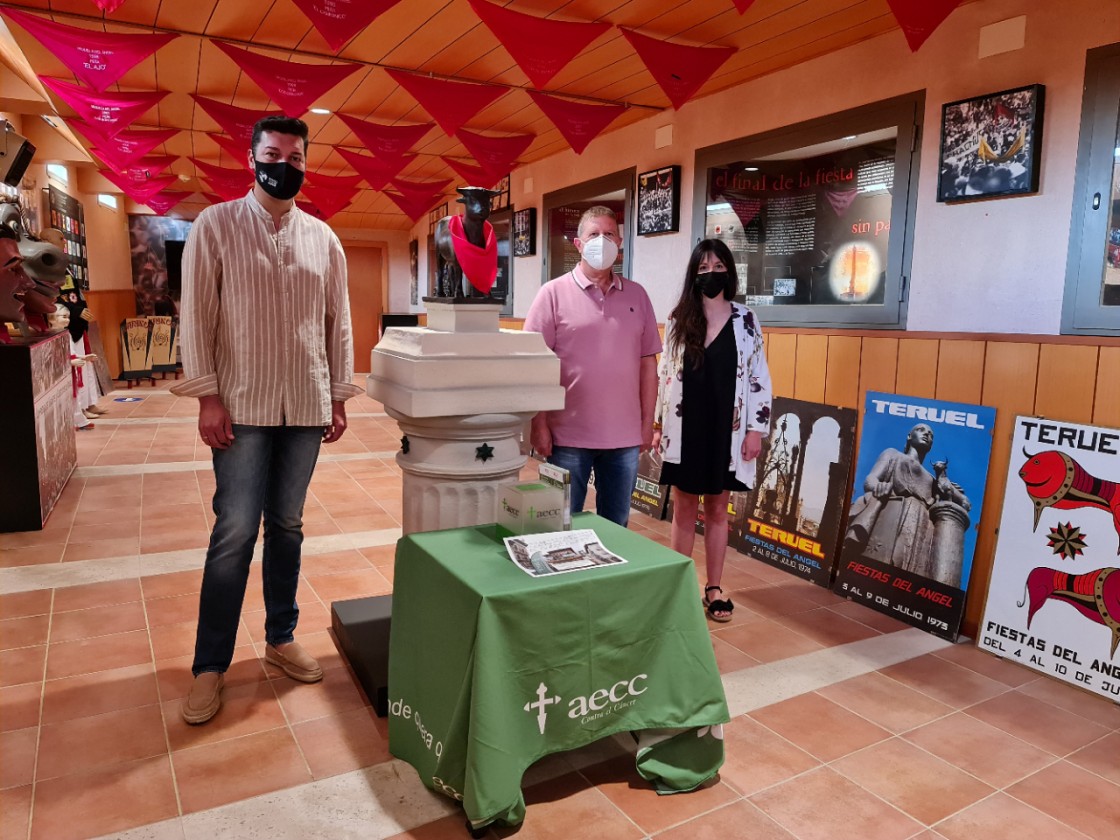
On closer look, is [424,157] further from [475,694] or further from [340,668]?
[475,694]

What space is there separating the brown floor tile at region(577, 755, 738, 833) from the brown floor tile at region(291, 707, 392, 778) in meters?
0.61

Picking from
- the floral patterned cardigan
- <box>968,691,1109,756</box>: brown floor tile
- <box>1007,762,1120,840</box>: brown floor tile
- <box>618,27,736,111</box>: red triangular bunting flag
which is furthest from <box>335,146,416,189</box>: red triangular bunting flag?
<box>1007,762,1120,840</box>: brown floor tile

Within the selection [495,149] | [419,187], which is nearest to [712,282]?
[495,149]

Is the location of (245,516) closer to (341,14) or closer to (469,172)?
(341,14)

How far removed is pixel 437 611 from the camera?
6.14ft

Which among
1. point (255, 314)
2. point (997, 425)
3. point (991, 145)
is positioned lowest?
point (997, 425)

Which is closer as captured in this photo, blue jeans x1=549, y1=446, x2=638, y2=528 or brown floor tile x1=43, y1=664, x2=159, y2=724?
brown floor tile x1=43, y1=664, x2=159, y2=724

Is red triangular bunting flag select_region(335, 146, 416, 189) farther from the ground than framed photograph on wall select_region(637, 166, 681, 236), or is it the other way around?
red triangular bunting flag select_region(335, 146, 416, 189)

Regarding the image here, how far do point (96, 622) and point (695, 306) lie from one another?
2665mm

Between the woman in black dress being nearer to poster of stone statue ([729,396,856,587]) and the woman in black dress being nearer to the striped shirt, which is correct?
poster of stone statue ([729,396,856,587])

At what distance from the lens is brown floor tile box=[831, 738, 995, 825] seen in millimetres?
2016

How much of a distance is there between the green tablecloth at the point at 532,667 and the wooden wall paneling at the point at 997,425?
67.2 inches

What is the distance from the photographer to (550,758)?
217 cm

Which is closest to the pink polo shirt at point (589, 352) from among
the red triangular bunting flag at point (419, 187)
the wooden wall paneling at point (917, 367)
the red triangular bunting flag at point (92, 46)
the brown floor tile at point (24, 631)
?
the wooden wall paneling at point (917, 367)
